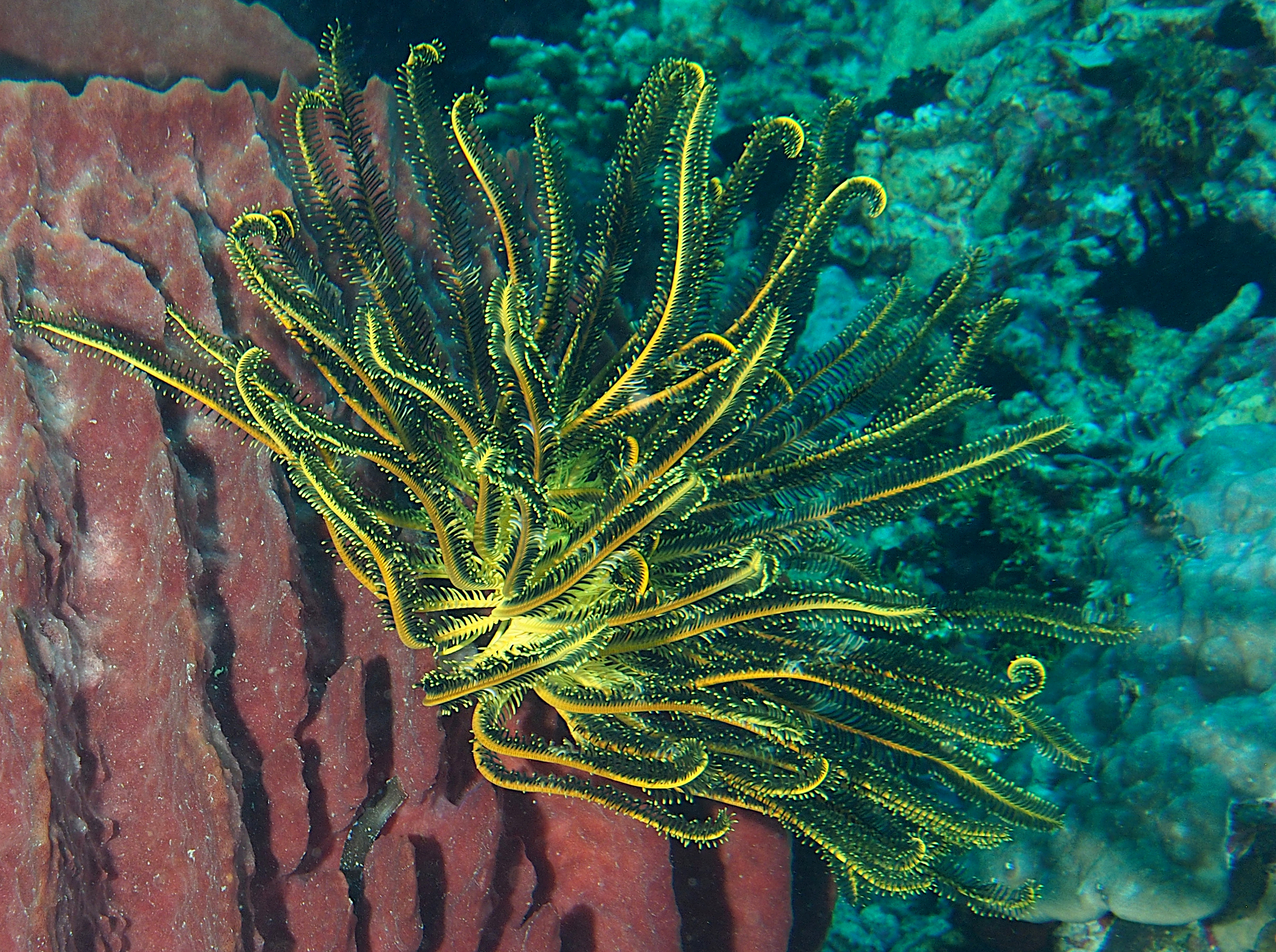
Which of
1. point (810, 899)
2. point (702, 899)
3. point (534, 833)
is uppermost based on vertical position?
point (534, 833)

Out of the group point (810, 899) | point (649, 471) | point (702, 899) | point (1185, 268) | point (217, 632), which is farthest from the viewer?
point (1185, 268)

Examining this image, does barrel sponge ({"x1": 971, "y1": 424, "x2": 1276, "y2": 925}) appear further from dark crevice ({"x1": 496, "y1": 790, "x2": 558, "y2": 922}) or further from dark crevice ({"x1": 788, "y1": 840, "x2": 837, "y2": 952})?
dark crevice ({"x1": 496, "y1": 790, "x2": 558, "y2": 922})

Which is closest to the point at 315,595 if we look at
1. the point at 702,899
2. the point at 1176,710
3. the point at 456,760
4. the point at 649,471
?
the point at 456,760

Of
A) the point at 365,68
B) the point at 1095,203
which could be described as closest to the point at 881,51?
the point at 1095,203

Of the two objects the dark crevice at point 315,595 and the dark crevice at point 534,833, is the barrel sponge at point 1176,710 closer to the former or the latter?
the dark crevice at point 534,833

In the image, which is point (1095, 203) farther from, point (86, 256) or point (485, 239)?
point (86, 256)

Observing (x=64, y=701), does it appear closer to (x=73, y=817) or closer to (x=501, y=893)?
(x=73, y=817)

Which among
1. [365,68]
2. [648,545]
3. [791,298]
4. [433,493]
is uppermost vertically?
[365,68]
